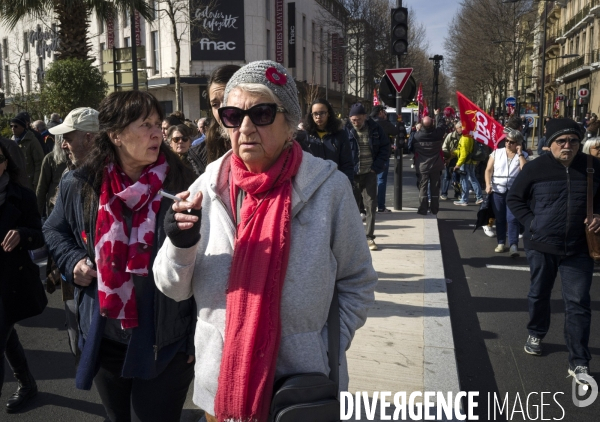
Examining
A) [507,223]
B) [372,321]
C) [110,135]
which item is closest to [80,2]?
[507,223]

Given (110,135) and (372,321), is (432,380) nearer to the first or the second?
(372,321)

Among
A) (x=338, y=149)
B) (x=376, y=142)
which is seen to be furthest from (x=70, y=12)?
(x=338, y=149)

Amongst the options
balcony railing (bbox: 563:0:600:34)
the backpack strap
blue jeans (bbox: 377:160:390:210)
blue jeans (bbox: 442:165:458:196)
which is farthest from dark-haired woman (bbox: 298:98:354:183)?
balcony railing (bbox: 563:0:600:34)

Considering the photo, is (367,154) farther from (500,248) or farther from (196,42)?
(196,42)

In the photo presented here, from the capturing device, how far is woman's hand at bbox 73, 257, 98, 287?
2.47 m

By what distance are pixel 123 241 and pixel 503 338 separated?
389cm

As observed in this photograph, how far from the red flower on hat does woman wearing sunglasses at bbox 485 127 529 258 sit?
23.1 feet

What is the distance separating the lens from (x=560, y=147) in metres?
4.45

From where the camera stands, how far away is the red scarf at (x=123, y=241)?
236cm

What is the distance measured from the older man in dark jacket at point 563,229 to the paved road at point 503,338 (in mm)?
215

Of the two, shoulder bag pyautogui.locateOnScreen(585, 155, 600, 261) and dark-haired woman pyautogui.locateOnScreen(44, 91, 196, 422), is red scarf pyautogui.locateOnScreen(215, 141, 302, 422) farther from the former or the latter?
shoulder bag pyautogui.locateOnScreen(585, 155, 600, 261)

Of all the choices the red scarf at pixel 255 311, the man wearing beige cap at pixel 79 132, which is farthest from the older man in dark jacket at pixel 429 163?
the red scarf at pixel 255 311

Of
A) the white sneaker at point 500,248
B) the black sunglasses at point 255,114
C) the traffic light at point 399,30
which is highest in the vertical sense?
the traffic light at point 399,30

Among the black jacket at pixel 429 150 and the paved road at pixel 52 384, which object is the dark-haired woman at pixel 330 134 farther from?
the black jacket at pixel 429 150
